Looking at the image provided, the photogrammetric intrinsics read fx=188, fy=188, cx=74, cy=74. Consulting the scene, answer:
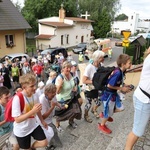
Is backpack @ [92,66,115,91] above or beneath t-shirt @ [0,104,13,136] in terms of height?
above

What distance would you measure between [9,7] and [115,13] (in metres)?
36.9

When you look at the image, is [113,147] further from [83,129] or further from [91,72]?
[91,72]

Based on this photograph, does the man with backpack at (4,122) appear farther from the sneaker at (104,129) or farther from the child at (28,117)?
the sneaker at (104,129)

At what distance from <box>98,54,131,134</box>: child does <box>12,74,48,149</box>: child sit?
1269 millimetres

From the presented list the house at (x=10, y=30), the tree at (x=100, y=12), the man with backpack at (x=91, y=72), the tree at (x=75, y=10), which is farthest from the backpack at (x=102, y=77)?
the tree at (x=100, y=12)

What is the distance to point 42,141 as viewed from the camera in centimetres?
303

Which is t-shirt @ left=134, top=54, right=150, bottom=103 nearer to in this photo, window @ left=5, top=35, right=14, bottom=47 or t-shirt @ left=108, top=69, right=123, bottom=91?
t-shirt @ left=108, top=69, right=123, bottom=91

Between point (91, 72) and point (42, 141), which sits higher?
point (91, 72)

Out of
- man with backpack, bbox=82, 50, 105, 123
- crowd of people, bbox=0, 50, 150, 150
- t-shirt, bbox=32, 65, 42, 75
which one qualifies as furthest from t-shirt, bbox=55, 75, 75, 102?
t-shirt, bbox=32, 65, 42, 75

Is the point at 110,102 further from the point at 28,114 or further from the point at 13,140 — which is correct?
the point at 13,140

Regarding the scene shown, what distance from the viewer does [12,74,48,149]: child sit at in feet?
8.72

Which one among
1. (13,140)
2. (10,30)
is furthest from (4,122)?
(10,30)

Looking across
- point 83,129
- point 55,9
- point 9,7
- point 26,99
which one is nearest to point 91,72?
point 83,129

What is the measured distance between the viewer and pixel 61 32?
3025 cm
